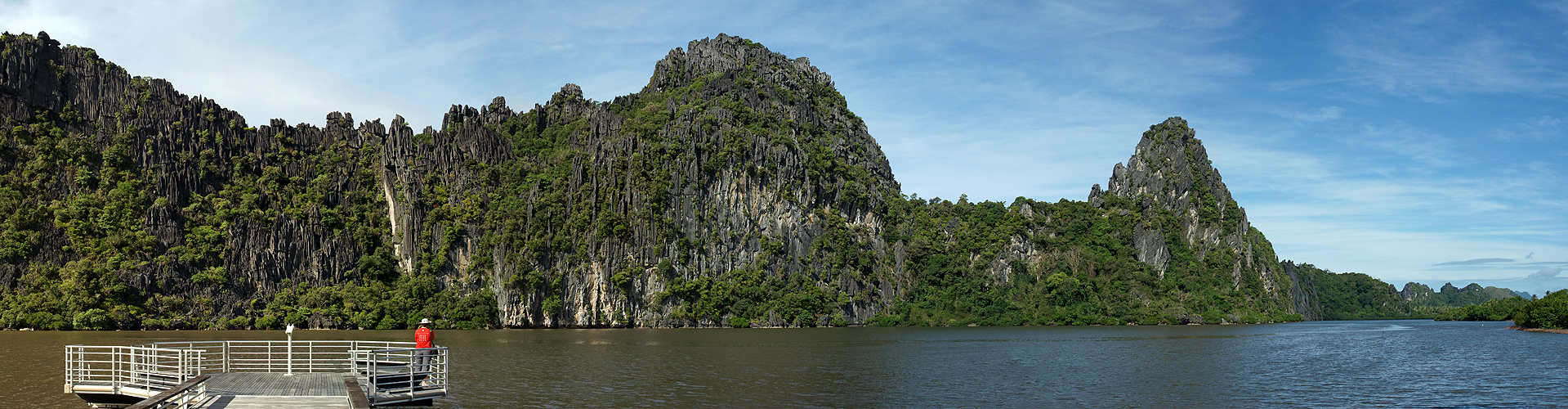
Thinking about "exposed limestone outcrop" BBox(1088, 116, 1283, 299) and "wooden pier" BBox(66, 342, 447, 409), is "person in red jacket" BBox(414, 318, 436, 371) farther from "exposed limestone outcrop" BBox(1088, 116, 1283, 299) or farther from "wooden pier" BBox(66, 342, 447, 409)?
"exposed limestone outcrop" BBox(1088, 116, 1283, 299)

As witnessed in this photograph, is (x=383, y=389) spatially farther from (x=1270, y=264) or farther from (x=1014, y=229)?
(x=1270, y=264)

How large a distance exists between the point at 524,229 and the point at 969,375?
8910 centimetres

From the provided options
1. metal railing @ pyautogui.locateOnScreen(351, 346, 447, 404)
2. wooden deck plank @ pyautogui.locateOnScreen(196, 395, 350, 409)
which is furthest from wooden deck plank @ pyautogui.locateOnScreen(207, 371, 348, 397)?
metal railing @ pyautogui.locateOnScreen(351, 346, 447, 404)

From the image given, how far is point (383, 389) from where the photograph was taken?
22.3 metres

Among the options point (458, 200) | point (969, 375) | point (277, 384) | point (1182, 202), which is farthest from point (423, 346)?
point (1182, 202)

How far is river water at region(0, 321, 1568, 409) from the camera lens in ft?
104

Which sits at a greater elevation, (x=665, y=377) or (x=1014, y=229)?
(x=1014, y=229)

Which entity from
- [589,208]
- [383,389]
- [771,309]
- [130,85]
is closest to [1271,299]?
[771,309]

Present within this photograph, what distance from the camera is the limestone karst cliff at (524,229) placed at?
108000 mm

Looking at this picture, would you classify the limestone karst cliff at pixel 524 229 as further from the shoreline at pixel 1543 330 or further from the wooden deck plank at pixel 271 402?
the wooden deck plank at pixel 271 402

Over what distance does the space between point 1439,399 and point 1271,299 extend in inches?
5666

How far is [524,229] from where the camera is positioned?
12012 centimetres

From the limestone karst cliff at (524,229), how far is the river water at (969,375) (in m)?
43.6

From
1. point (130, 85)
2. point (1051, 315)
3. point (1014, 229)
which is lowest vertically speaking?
point (1051, 315)
